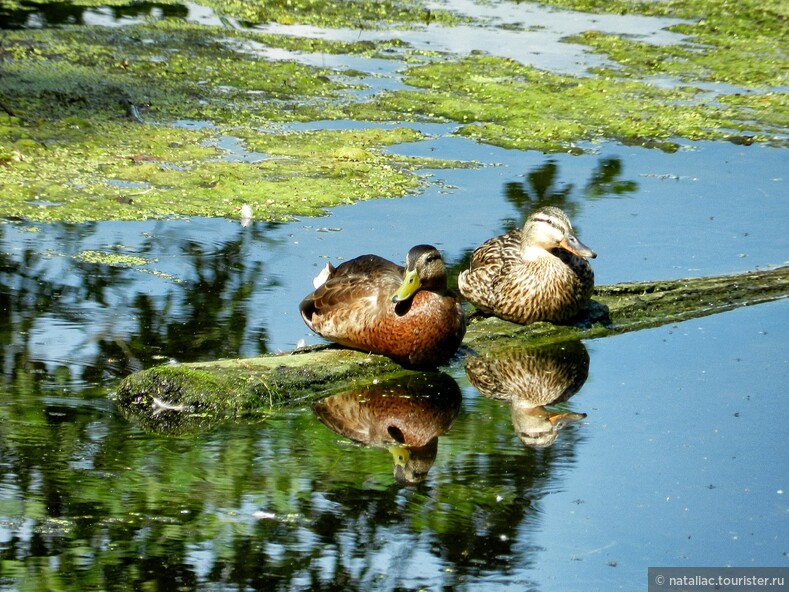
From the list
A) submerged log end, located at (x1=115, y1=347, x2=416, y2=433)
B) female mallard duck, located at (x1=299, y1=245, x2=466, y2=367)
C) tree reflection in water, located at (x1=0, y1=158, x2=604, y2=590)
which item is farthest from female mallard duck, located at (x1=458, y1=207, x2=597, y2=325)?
submerged log end, located at (x1=115, y1=347, x2=416, y2=433)

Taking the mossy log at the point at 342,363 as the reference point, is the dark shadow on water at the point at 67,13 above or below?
above

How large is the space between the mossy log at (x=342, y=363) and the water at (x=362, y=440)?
0.13 m

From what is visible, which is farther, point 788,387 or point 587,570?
point 788,387

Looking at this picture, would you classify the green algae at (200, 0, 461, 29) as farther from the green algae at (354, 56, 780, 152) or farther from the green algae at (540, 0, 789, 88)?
the green algae at (354, 56, 780, 152)

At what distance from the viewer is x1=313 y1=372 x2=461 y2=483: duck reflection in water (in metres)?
5.65

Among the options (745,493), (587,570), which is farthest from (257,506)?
(745,493)

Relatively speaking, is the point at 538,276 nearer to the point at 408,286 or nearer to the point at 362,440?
the point at 408,286

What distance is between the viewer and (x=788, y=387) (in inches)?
257

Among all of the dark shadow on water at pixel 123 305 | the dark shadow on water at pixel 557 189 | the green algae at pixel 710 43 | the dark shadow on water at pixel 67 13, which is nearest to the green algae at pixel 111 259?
the dark shadow on water at pixel 123 305

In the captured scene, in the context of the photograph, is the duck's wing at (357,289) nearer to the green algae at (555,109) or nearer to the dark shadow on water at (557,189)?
the dark shadow on water at (557,189)

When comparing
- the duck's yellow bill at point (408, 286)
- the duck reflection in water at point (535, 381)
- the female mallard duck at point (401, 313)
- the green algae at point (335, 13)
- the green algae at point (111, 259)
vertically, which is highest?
the green algae at point (335, 13)

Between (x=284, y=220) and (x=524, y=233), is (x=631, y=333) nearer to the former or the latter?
(x=524, y=233)

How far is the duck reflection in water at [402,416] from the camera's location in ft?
18.5

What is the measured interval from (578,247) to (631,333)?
0.58m
